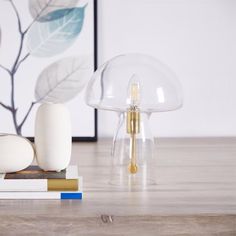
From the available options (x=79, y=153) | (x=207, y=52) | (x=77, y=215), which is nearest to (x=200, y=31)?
(x=207, y=52)

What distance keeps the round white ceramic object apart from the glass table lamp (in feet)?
0.59

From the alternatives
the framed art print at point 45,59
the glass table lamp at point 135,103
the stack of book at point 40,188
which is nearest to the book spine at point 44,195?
the stack of book at point 40,188

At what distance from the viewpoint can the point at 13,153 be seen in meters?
1.07

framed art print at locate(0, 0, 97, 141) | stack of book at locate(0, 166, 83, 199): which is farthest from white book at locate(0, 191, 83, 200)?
framed art print at locate(0, 0, 97, 141)

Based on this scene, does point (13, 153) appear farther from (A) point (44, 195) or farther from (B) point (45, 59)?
(B) point (45, 59)

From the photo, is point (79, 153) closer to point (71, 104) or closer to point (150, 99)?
point (71, 104)

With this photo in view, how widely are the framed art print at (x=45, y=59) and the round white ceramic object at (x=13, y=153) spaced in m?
0.63

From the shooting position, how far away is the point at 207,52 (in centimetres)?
176

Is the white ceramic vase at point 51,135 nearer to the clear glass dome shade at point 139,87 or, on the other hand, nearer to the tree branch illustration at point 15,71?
the clear glass dome shade at point 139,87

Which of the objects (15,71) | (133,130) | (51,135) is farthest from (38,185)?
(15,71)

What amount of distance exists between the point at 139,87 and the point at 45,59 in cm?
56

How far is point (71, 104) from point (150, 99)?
0.55m

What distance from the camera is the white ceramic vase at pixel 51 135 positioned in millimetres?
1091

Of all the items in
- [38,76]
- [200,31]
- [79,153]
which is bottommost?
[79,153]
